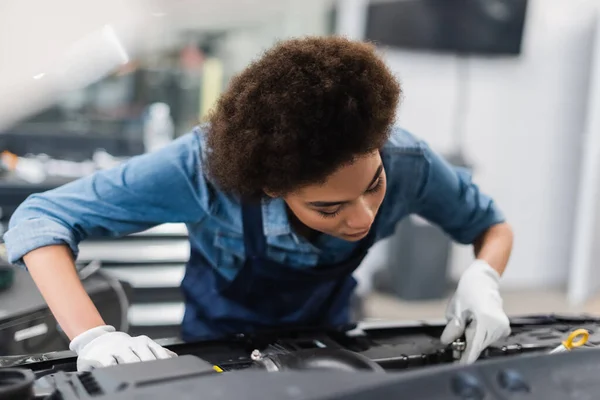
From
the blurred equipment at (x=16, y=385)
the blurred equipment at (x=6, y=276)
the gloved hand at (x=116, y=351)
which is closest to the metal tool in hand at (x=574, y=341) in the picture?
the gloved hand at (x=116, y=351)

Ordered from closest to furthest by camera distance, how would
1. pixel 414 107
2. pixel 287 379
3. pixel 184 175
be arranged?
1. pixel 287 379
2. pixel 184 175
3. pixel 414 107

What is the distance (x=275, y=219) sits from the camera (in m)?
0.99

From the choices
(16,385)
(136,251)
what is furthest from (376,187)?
(136,251)

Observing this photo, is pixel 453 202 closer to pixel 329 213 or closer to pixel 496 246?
pixel 496 246

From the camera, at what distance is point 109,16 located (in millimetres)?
2357

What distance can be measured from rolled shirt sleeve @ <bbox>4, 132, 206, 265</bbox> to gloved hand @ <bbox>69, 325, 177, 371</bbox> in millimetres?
194

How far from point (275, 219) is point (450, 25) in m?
2.37

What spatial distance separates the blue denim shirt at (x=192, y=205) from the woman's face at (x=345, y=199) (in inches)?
3.7

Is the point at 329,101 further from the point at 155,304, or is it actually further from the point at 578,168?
the point at 578,168

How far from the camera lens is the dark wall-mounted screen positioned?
2951mm

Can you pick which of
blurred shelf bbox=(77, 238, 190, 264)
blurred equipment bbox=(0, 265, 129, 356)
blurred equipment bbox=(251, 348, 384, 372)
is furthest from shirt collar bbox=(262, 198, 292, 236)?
blurred shelf bbox=(77, 238, 190, 264)

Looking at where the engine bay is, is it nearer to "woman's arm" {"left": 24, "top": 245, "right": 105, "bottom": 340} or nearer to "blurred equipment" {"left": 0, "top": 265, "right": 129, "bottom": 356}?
"woman's arm" {"left": 24, "top": 245, "right": 105, "bottom": 340}

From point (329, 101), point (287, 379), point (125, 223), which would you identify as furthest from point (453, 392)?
point (125, 223)

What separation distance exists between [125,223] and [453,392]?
24.2 inches
